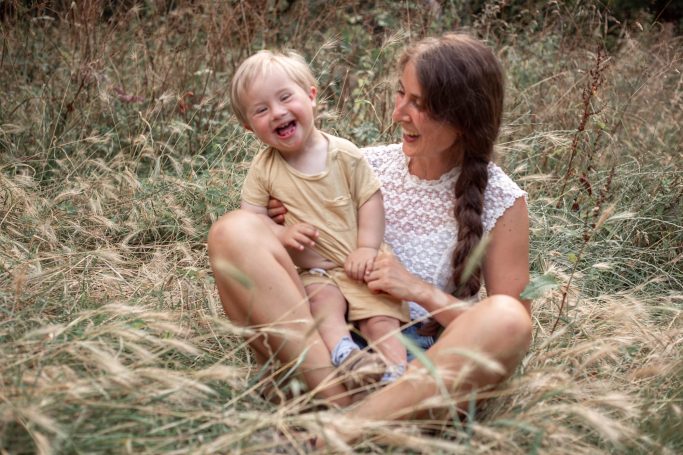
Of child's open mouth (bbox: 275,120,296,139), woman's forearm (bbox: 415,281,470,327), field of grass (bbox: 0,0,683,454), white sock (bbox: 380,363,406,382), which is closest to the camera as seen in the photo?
field of grass (bbox: 0,0,683,454)

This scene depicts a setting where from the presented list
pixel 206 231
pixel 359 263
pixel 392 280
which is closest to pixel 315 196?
pixel 359 263

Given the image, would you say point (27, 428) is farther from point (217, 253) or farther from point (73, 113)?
point (73, 113)

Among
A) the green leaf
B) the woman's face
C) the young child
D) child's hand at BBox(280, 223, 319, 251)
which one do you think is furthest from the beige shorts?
the woman's face

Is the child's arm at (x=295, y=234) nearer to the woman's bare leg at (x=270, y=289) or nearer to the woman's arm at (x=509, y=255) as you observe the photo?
the woman's bare leg at (x=270, y=289)

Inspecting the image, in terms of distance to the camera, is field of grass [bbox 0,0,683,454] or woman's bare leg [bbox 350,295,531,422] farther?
woman's bare leg [bbox 350,295,531,422]

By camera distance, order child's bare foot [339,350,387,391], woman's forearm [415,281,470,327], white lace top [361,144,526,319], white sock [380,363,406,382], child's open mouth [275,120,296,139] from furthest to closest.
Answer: white lace top [361,144,526,319] < child's open mouth [275,120,296,139] < woman's forearm [415,281,470,327] < white sock [380,363,406,382] < child's bare foot [339,350,387,391]

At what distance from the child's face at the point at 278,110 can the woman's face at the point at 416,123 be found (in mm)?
281

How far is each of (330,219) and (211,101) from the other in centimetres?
217

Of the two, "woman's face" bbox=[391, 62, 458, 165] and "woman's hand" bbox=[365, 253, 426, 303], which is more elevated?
"woman's face" bbox=[391, 62, 458, 165]

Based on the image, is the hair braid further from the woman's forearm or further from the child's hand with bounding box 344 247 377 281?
the child's hand with bounding box 344 247 377 281

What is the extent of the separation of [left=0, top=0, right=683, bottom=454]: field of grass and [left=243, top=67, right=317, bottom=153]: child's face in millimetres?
635

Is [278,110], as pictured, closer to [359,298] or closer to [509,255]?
[359,298]

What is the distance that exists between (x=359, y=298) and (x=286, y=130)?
0.52 metres

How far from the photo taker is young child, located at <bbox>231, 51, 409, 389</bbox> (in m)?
2.31
